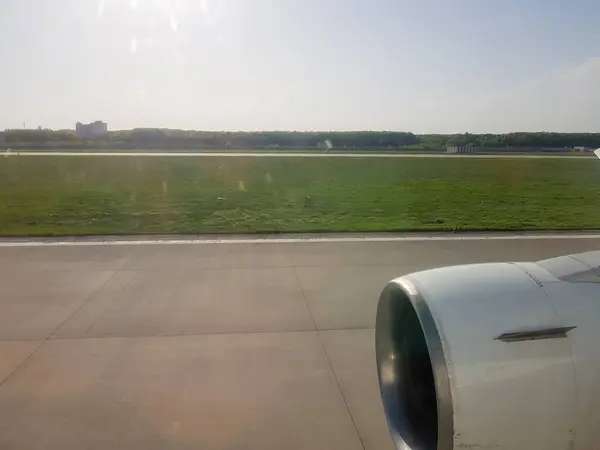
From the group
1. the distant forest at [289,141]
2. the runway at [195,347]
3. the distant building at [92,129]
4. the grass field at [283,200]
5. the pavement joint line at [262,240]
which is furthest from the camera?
the distant building at [92,129]

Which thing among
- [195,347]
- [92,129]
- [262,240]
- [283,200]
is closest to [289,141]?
[92,129]

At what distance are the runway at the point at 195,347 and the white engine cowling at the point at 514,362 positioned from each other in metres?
1.63

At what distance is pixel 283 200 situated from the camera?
16.9 meters

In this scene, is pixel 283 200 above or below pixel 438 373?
below

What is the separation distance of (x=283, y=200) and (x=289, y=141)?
58.5 meters

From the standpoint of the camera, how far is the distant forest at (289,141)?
6333 centimetres

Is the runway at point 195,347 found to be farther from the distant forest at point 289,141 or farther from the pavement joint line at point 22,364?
the distant forest at point 289,141

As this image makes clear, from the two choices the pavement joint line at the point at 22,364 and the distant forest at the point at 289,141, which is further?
the distant forest at the point at 289,141

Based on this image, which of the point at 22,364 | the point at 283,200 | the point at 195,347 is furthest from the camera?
the point at 283,200

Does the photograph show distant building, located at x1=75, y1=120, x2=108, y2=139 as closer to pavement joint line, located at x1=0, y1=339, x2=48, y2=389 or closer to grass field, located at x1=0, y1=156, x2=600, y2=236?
grass field, located at x1=0, y1=156, x2=600, y2=236

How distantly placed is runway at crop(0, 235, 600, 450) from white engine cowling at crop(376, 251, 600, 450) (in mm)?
1632

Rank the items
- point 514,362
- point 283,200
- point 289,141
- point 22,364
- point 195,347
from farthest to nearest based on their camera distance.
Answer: point 289,141 → point 283,200 → point 195,347 → point 22,364 → point 514,362

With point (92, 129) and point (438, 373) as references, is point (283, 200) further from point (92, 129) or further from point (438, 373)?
point (92, 129)

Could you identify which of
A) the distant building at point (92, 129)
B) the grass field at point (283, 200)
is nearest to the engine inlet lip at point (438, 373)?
the grass field at point (283, 200)
